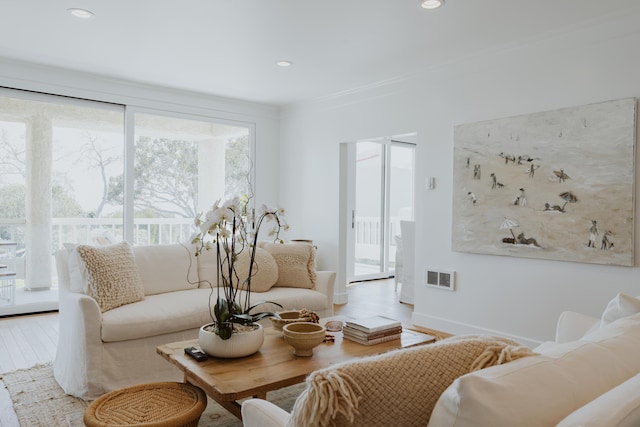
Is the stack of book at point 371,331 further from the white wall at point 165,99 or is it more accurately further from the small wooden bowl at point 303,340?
the white wall at point 165,99

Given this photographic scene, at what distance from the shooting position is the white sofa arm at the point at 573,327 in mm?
2008

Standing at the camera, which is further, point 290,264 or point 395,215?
point 395,215

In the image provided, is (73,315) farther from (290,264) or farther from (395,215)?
(395,215)

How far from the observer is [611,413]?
0.77m

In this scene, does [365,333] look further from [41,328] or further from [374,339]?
[41,328]

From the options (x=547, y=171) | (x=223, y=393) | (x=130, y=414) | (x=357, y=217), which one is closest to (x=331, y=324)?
(x=223, y=393)

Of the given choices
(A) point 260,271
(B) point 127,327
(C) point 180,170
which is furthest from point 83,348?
(C) point 180,170

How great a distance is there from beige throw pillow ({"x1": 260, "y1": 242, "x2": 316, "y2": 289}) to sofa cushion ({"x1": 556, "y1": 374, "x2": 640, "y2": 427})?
3.06 m

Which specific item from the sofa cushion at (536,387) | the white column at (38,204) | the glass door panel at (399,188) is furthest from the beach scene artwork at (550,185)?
the white column at (38,204)

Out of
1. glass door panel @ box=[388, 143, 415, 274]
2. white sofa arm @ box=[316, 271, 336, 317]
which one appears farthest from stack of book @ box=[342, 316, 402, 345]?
glass door panel @ box=[388, 143, 415, 274]

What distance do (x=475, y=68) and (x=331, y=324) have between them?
270 centimetres

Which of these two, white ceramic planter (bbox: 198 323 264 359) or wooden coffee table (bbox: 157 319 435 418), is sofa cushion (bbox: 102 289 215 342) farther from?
white ceramic planter (bbox: 198 323 264 359)

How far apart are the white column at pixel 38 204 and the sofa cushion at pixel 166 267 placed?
193cm

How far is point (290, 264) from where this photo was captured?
3846 millimetres
